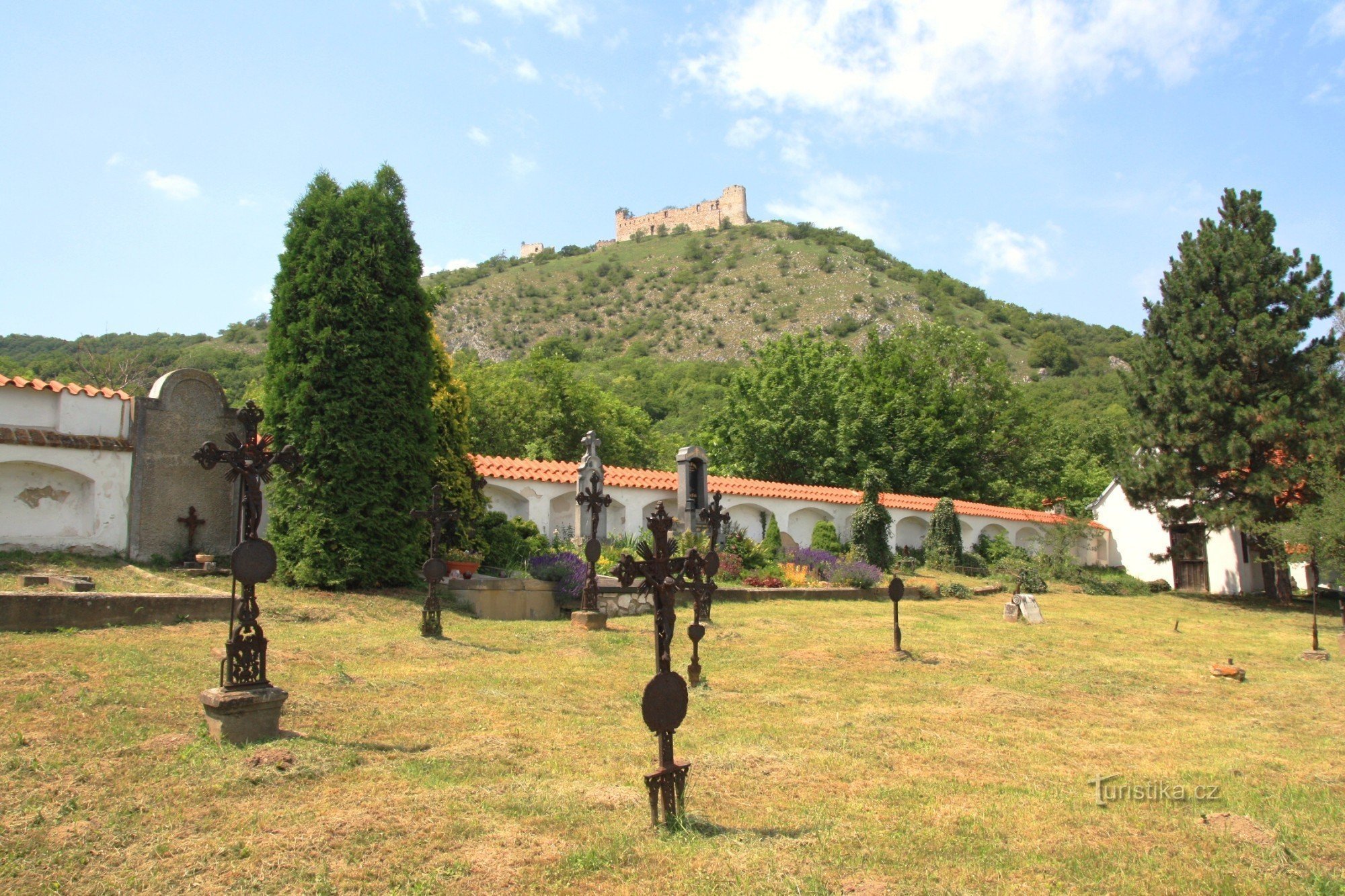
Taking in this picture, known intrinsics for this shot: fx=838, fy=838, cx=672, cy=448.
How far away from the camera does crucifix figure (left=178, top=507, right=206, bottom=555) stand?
14180 millimetres

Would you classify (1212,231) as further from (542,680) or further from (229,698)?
(229,698)

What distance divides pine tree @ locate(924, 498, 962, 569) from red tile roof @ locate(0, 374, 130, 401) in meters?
19.5

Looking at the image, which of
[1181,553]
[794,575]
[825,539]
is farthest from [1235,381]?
[794,575]

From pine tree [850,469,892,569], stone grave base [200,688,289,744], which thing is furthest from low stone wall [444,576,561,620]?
pine tree [850,469,892,569]

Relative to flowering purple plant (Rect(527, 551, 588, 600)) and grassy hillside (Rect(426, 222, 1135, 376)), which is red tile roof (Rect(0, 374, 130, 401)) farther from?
grassy hillside (Rect(426, 222, 1135, 376))

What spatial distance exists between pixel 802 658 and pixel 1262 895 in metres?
6.45

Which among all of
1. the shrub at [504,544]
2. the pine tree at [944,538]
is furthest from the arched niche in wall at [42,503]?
the pine tree at [944,538]

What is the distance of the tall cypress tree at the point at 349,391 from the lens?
12.9 meters

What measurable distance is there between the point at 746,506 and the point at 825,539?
7.48 ft

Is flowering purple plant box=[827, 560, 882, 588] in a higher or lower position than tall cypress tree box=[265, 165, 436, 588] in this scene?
lower

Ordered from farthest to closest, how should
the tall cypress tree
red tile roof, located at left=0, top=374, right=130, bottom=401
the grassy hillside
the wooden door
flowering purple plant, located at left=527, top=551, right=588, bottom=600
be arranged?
the grassy hillside → the wooden door → flowering purple plant, located at left=527, top=551, right=588, bottom=600 → red tile roof, located at left=0, top=374, right=130, bottom=401 → the tall cypress tree

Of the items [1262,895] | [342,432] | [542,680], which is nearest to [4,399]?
[342,432]

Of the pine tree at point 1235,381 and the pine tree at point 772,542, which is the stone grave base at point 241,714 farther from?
the pine tree at point 1235,381

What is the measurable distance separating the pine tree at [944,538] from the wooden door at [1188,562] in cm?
713
